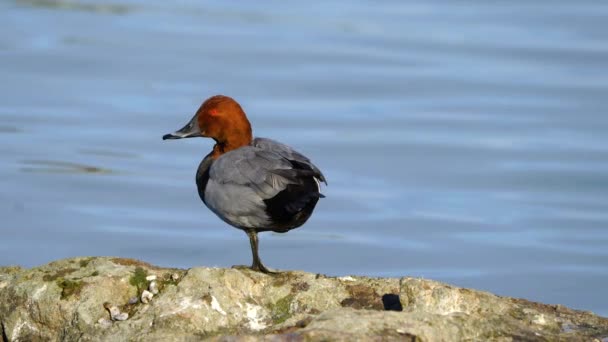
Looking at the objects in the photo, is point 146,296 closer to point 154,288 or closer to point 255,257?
point 154,288

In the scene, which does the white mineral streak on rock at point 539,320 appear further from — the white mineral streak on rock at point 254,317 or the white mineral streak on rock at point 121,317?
the white mineral streak on rock at point 121,317

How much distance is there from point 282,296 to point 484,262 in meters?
4.61

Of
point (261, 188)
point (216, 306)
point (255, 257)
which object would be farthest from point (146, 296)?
point (261, 188)

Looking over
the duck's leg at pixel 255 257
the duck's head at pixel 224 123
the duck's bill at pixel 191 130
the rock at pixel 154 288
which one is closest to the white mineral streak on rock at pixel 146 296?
the rock at pixel 154 288

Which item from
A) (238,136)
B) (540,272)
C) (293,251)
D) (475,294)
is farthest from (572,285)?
(475,294)

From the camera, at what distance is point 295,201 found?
6.17 meters

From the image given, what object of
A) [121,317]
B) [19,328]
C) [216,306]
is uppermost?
[216,306]

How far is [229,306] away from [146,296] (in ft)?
1.22

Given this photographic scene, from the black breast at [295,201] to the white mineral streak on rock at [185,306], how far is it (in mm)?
1220

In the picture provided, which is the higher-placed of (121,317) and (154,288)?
(154,288)

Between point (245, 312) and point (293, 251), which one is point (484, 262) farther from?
point (245, 312)

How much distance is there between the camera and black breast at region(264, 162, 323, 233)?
6168 millimetres

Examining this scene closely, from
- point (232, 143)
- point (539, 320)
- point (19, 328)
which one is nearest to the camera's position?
point (539, 320)

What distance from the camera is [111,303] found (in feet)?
17.0
